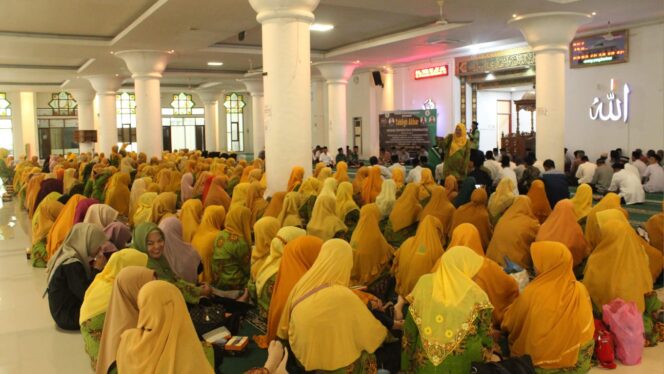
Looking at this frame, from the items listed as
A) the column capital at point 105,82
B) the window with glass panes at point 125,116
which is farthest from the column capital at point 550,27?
the window with glass panes at point 125,116

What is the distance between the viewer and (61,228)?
5.36 metres

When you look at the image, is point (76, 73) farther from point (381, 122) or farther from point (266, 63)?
point (266, 63)

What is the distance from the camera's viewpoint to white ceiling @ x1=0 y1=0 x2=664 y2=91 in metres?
7.91

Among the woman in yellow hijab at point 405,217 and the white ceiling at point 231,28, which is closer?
the woman in yellow hijab at point 405,217

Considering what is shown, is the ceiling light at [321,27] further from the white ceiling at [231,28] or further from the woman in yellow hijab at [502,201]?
the woman in yellow hijab at [502,201]

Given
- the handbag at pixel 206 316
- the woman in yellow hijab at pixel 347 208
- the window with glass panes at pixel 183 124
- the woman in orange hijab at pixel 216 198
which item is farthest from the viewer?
the window with glass panes at pixel 183 124

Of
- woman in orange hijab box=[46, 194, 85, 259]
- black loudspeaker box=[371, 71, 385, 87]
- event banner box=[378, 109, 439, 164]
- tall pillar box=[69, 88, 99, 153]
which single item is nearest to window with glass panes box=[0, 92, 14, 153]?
tall pillar box=[69, 88, 99, 153]

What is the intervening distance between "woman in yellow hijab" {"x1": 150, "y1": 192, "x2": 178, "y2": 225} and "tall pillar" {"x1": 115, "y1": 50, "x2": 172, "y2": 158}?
676cm

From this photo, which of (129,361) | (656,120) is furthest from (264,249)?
(656,120)

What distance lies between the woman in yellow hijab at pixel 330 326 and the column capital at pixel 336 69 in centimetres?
1172

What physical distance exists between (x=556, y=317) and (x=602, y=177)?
705 centimetres

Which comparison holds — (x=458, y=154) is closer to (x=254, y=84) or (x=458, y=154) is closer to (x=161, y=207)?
(x=161, y=207)

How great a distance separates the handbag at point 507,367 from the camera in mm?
2432

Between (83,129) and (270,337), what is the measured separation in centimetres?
1858
